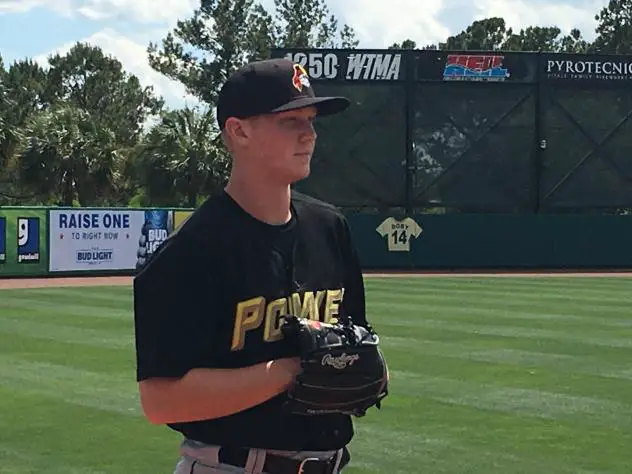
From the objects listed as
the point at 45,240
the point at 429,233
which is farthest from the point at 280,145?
the point at 429,233

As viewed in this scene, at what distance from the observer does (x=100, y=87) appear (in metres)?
74.1

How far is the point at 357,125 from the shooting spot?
101ft

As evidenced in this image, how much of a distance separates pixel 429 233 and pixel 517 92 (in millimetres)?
5283

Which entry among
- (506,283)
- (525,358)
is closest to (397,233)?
(506,283)

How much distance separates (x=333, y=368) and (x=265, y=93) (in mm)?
715

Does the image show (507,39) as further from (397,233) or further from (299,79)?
(299,79)

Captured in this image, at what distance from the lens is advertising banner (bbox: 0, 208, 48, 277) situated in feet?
77.6

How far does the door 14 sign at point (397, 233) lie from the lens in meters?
29.7

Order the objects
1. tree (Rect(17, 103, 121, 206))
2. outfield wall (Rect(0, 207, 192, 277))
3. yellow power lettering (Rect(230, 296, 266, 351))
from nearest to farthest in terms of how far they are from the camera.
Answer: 1. yellow power lettering (Rect(230, 296, 266, 351))
2. outfield wall (Rect(0, 207, 192, 277))
3. tree (Rect(17, 103, 121, 206))

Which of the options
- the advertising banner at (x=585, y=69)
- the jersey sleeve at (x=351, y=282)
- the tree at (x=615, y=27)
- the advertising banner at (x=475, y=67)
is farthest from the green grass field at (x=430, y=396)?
the tree at (x=615, y=27)

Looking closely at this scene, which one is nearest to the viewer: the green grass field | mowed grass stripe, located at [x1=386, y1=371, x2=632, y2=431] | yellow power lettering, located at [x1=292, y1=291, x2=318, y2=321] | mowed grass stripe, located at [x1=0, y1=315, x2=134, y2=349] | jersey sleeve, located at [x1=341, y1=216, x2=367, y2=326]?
yellow power lettering, located at [x1=292, y1=291, x2=318, y2=321]

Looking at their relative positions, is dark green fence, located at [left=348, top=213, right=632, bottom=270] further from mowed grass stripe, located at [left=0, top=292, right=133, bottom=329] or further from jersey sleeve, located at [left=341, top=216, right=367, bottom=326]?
jersey sleeve, located at [left=341, top=216, right=367, bottom=326]

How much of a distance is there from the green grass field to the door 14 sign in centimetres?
1346

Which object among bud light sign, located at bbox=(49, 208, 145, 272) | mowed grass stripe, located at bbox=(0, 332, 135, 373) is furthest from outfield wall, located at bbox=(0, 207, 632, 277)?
mowed grass stripe, located at bbox=(0, 332, 135, 373)
